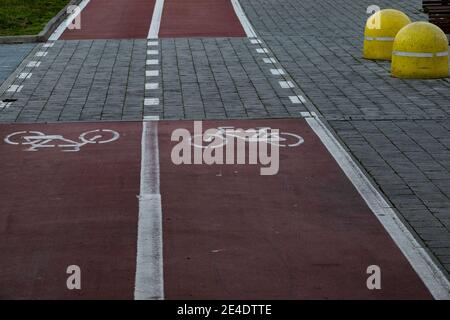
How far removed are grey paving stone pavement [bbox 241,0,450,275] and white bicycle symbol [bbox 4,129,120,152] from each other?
315cm

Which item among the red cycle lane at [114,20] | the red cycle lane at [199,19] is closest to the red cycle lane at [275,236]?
the red cycle lane at [199,19]

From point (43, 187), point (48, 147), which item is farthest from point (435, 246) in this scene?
point (48, 147)

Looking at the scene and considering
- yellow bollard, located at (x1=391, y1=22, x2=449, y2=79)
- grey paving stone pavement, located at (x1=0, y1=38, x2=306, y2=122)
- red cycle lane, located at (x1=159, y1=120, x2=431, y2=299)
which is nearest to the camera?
red cycle lane, located at (x1=159, y1=120, x2=431, y2=299)

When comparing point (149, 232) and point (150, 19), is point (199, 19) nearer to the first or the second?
point (150, 19)

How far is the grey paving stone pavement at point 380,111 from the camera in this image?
10422 millimetres

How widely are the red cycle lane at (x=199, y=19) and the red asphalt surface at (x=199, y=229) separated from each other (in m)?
12.0

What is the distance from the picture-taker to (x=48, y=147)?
13.0 metres

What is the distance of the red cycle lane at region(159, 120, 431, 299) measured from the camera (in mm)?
7945

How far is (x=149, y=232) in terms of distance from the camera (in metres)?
9.39

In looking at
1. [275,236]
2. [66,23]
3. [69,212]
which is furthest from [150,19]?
[275,236]

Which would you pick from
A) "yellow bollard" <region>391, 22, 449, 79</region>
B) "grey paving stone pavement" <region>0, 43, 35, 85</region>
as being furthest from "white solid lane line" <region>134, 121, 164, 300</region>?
"grey paving stone pavement" <region>0, 43, 35, 85</region>

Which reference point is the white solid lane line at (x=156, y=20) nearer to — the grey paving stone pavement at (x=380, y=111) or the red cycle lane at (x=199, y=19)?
the red cycle lane at (x=199, y=19)

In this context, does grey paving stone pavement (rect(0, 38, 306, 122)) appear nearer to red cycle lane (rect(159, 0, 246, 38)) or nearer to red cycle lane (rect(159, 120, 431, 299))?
red cycle lane (rect(159, 0, 246, 38))
